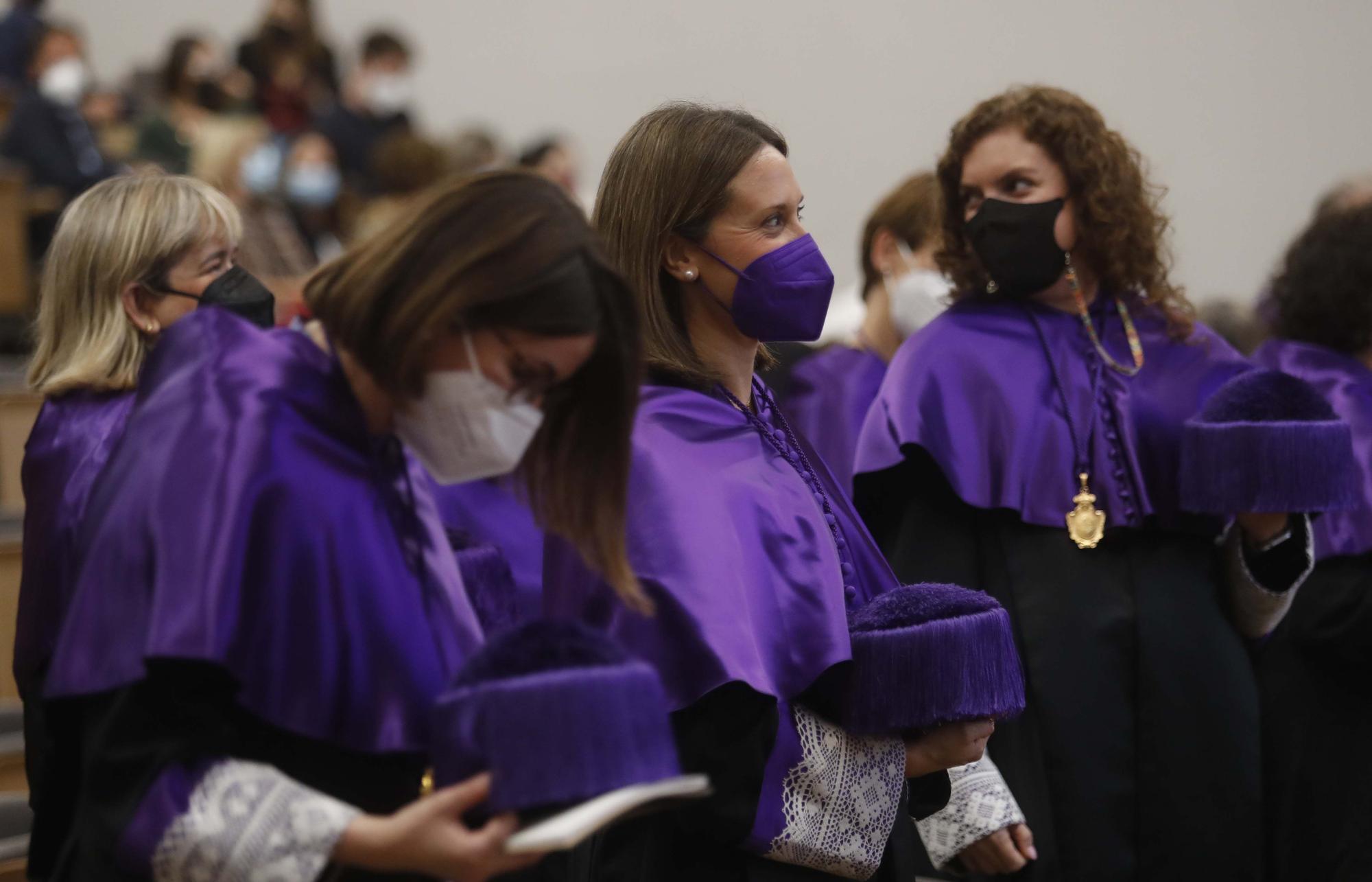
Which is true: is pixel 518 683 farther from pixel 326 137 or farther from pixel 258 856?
pixel 326 137

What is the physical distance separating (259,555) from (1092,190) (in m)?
2.01

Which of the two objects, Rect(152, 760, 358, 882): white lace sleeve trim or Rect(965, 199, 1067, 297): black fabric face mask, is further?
Rect(965, 199, 1067, 297): black fabric face mask

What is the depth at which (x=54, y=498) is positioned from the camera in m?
2.68

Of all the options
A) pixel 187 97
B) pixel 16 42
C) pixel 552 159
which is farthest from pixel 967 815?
pixel 16 42

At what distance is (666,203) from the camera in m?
2.33

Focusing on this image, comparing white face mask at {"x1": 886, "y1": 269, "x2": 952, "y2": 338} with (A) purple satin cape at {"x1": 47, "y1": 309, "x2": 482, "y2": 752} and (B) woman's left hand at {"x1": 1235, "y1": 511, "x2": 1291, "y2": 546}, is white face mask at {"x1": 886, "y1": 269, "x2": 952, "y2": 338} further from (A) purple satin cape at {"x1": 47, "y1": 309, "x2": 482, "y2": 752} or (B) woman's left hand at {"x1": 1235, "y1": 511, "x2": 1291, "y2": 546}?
(A) purple satin cape at {"x1": 47, "y1": 309, "x2": 482, "y2": 752}

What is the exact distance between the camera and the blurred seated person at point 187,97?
871cm

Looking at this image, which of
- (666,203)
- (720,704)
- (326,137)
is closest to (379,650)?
(720,704)

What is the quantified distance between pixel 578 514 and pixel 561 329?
27 cm

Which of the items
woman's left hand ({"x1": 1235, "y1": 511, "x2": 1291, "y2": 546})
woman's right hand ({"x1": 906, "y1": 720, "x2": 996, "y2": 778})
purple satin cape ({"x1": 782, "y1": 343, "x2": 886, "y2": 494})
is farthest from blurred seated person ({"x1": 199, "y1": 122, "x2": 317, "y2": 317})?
woman's right hand ({"x1": 906, "y1": 720, "x2": 996, "y2": 778})

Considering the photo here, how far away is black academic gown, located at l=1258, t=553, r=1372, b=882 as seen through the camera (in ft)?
10.4

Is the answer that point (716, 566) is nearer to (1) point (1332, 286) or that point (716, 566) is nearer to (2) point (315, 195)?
(1) point (1332, 286)

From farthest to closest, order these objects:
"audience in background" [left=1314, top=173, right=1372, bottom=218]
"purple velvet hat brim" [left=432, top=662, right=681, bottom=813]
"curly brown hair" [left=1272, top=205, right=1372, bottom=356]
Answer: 1. "audience in background" [left=1314, top=173, right=1372, bottom=218]
2. "curly brown hair" [left=1272, top=205, right=1372, bottom=356]
3. "purple velvet hat brim" [left=432, top=662, right=681, bottom=813]

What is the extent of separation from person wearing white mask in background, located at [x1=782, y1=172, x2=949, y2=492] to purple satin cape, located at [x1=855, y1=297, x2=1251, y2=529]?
823 mm
